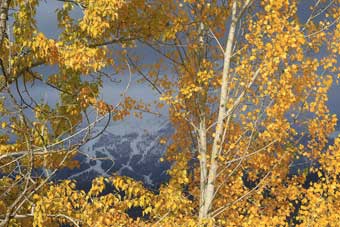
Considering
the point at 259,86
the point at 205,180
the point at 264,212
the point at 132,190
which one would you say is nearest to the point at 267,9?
the point at 259,86

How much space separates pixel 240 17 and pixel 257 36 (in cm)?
69

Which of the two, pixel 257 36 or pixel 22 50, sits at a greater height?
pixel 257 36

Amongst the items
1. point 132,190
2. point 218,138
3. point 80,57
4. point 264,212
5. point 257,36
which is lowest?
point 132,190

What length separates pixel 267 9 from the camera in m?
11.3

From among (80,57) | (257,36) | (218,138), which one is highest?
(257,36)

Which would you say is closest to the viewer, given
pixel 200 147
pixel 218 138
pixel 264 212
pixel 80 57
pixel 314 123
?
pixel 80 57

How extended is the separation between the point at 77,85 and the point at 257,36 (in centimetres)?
439

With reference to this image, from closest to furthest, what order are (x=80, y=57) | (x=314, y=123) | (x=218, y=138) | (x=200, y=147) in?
(x=80, y=57), (x=218, y=138), (x=200, y=147), (x=314, y=123)

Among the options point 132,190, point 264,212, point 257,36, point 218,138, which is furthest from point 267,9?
point 264,212

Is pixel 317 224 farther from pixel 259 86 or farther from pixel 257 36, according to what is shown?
pixel 257 36

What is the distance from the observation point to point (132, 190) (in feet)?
30.6

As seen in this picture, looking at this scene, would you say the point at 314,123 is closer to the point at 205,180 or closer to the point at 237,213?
the point at 237,213

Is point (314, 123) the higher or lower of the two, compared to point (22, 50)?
higher

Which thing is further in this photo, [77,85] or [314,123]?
[314,123]
